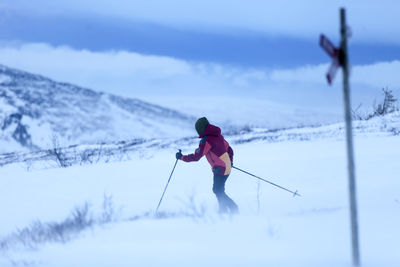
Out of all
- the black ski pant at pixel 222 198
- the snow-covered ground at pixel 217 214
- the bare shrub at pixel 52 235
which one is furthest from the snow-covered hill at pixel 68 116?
the bare shrub at pixel 52 235

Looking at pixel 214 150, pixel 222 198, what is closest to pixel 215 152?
pixel 214 150

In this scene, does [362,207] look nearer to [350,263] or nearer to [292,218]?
[292,218]

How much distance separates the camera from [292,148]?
1481 cm

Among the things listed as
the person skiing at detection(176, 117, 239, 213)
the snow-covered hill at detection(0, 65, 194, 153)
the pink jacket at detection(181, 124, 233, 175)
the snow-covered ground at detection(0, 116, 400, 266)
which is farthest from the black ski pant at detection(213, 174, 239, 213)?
the snow-covered hill at detection(0, 65, 194, 153)

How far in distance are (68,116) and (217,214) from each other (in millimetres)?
49783

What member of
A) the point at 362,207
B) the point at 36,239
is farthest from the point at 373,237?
the point at 36,239

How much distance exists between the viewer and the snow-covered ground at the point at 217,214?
4.76 m

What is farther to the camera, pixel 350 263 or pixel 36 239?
pixel 36 239

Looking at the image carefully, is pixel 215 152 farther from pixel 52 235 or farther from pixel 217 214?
pixel 52 235

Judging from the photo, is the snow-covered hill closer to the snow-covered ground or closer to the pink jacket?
the snow-covered ground

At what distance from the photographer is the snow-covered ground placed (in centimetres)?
476

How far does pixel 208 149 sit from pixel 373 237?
8.76ft

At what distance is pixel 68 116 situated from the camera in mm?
54062

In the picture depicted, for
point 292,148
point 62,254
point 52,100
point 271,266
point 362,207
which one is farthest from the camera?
point 52,100
